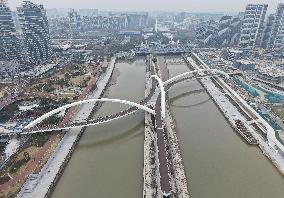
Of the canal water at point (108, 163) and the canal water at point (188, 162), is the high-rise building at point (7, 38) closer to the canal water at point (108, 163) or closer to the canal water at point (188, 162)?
the canal water at point (108, 163)

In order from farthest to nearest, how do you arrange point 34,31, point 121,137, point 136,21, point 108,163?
point 136,21 → point 34,31 → point 121,137 → point 108,163

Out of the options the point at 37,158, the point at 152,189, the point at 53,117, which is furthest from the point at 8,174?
the point at 152,189

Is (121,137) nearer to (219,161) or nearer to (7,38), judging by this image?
(219,161)

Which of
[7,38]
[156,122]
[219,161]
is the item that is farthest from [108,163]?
[7,38]

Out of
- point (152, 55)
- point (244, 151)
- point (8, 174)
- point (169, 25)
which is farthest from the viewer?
point (169, 25)

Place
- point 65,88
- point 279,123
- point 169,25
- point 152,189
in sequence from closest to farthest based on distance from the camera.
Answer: point 152,189, point 279,123, point 65,88, point 169,25

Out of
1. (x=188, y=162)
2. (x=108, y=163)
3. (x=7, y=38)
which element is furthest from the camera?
(x=7, y=38)

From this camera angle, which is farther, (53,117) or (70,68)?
(70,68)

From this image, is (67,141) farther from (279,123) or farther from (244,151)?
(279,123)
